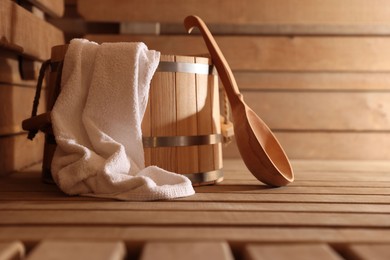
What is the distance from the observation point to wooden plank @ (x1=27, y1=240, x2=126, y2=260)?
29.4 inches

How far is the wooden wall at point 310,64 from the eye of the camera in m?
2.38

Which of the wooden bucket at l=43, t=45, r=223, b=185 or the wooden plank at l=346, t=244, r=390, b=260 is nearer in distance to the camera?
the wooden plank at l=346, t=244, r=390, b=260

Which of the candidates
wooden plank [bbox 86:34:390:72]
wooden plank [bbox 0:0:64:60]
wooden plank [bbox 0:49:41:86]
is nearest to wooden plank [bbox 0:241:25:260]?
wooden plank [bbox 0:0:64:60]

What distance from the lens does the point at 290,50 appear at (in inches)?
94.6

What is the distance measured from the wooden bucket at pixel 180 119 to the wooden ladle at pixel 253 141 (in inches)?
2.1

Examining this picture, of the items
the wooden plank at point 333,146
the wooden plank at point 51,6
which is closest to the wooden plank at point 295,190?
the wooden plank at point 333,146

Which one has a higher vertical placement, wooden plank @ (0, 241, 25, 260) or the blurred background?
the blurred background

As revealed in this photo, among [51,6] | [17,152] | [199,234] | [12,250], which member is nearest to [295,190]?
[199,234]

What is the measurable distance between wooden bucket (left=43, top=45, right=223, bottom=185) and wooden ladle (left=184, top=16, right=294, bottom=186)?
0.05 metres

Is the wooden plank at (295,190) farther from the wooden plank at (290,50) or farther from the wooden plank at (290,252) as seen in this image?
the wooden plank at (290,50)

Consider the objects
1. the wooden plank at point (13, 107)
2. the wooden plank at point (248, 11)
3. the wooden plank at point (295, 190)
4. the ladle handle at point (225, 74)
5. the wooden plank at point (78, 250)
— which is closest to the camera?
the wooden plank at point (78, 250)

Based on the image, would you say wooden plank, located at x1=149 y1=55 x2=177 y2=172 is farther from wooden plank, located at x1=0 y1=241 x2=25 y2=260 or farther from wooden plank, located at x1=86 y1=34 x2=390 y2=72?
wooden plank, located at x1=86 y1=34 x2=390 y2=72

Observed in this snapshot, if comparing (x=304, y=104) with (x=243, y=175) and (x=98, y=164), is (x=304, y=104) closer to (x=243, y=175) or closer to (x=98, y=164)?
(x=243, y=175)

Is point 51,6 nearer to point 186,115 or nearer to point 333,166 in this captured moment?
point 186,115
